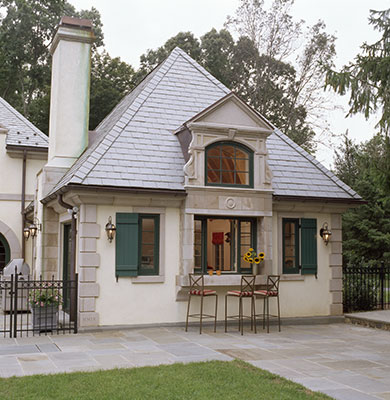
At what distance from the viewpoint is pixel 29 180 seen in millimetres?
17922

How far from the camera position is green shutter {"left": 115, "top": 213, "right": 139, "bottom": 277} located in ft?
36.8

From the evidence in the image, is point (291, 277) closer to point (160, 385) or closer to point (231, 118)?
point (231, 118)

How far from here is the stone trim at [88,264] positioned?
35.6 ft

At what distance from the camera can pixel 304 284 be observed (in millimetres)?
12852

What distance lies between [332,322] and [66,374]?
7938 mm

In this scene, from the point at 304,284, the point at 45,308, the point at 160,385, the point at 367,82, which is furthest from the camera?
the point at 304,284

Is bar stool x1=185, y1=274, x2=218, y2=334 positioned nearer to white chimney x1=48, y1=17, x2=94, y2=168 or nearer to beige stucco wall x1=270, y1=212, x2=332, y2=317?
beige stucco wall x1=270, y1=212, x2=332, y2=317

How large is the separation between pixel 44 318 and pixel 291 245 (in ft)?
19.6

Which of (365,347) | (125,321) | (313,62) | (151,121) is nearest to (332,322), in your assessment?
(365,347)

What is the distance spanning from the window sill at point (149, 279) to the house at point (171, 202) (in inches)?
0.9

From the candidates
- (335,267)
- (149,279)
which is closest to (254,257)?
(149,279)

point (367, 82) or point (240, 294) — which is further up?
point (367, 82)

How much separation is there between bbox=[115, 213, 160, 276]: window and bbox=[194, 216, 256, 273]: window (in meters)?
0.96

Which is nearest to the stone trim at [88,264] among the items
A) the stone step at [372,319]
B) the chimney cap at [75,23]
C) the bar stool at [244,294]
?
the bar stool at [244,294]
